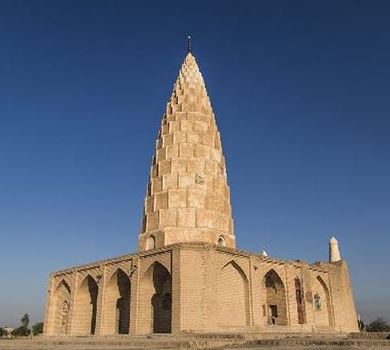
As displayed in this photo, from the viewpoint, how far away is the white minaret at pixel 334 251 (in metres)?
31.7

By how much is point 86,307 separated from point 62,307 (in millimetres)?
2329

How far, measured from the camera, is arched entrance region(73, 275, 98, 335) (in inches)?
1051

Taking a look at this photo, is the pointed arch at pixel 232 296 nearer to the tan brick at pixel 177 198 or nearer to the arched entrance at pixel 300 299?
the arched entrance at pixel 300 299

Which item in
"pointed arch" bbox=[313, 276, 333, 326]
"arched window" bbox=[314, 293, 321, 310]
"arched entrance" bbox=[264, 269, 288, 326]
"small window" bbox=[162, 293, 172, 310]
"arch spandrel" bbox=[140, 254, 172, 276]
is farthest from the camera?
"arched window" bbox=[314, 293, 321, 310]

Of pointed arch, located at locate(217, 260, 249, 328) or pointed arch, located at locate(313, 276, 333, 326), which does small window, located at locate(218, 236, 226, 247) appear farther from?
pointed arch, located at locate(313, 276, 333, 326)

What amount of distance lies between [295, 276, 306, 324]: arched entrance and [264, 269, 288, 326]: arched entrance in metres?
1.21

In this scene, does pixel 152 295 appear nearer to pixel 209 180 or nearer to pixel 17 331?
pixel 209 180

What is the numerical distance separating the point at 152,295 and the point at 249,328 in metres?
5.23

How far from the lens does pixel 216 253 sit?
2239 centimetres

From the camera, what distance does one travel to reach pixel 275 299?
25984 mm

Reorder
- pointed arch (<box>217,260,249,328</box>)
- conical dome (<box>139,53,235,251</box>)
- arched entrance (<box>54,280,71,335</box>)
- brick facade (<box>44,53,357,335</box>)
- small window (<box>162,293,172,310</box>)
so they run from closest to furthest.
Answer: brick facade (<box>44,53,357,335</box>) < pointed arch (<box>217,260,249,328</box>) < small window (<box>162,293,172,310</box>) < conical dome (<box>139,53,235,251</box>) < arched entrance (<box>54,280,71,335</box>)

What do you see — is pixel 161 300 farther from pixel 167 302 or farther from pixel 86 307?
pixel 86 307

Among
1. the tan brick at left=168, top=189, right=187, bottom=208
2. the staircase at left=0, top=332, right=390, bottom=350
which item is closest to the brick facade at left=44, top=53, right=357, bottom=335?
the tan brick at left=168, top=189, right=187, bottom=208

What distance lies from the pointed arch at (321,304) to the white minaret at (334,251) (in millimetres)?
3058
